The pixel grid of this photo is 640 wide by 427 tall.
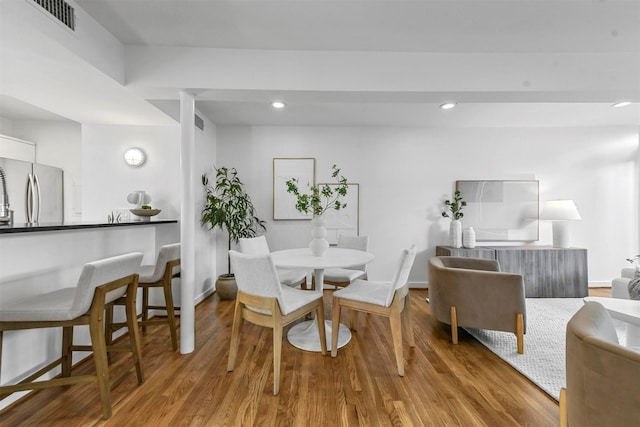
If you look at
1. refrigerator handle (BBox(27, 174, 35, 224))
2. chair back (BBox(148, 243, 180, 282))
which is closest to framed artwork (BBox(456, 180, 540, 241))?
chair back (BBox(148, 243, 180, 282))

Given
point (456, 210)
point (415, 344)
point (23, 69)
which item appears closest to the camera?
point (23, 69)

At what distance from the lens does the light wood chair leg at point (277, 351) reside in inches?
73.4

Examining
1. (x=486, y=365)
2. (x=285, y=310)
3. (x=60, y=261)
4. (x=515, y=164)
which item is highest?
(x=515, y=164)

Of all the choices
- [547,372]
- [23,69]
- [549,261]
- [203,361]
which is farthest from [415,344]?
[23,69]

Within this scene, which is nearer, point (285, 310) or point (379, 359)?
point (285, 310)

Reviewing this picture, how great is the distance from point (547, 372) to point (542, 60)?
2.46 m

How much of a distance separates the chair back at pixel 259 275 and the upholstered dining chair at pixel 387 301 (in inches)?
21.8

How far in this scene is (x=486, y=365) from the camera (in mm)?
2217

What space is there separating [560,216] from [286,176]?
12.5 ft

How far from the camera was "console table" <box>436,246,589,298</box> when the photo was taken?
12.8 ft

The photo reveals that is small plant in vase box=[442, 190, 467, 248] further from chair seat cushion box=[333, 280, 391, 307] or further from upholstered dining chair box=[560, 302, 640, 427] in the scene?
Answer: upholstered dining chair box=[560, 302, 640, 427]

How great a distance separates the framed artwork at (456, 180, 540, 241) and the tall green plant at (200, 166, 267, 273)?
10.5 ft

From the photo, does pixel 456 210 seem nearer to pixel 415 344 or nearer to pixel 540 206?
pixel 540 206

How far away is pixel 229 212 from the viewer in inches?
152
